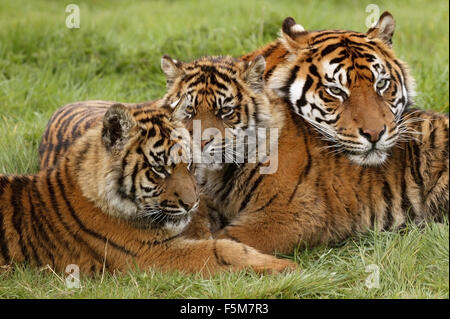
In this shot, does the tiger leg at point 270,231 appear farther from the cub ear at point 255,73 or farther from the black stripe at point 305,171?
the cub ear at point 255,73

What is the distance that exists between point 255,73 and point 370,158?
91cm

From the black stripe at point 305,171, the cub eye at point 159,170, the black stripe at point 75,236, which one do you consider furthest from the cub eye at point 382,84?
the black stripe at point 75,236

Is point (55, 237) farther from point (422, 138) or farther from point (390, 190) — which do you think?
point (422, 138)

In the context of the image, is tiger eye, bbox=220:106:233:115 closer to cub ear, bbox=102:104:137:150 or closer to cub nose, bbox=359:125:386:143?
cub ear, bbox=102:104:137:150

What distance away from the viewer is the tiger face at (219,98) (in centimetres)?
406

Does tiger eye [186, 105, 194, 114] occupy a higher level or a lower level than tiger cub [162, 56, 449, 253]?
higher

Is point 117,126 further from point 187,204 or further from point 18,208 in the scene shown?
point 18,208

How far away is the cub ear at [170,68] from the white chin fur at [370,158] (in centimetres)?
123

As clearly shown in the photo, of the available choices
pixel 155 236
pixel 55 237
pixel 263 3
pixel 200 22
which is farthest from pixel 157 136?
pixel 263 3

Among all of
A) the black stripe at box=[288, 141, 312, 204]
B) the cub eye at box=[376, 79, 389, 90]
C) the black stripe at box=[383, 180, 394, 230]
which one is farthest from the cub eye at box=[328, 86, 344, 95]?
the black stripe at box=[383, 180, 394, 230]

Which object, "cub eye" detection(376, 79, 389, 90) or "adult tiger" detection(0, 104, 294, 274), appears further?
"cub eye" detection(376, 79, 389, 90)

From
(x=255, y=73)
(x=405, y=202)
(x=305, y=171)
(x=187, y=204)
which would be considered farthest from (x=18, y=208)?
(x=405, y=202)

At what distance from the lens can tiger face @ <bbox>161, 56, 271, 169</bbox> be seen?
13.3 ft

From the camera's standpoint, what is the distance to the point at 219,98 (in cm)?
412
